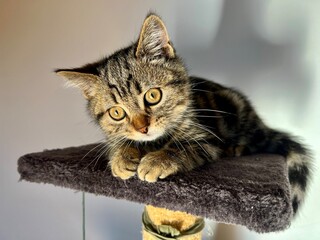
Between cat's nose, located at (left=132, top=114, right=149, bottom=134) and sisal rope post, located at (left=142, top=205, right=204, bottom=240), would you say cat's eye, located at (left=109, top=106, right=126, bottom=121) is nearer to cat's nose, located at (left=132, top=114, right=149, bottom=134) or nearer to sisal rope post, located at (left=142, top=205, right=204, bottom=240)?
cat's nose, located at (left=132, top=114, right=149, bottom=134)

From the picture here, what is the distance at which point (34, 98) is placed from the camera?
5.46 ft

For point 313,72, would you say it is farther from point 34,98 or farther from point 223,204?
point 34,98

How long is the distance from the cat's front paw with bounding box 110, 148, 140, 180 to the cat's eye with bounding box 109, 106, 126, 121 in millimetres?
109

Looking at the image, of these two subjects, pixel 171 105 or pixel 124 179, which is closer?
pixel 124 179

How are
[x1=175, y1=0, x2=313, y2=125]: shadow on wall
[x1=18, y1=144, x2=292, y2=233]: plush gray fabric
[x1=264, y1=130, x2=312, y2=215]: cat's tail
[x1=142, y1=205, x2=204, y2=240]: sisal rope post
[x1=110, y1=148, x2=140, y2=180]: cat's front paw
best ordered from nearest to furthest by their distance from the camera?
[x1=18, y1=144, x2=292, y2=233]: plush gray fabric < [x1=110, y1=148, x2=140, y2=180]: cat's front paw < [x1=142, y1=205, x2=204, y2=240]: sisal rope post < [x1=264, y1=130, x2=312, y2=215]: cat's tail < [x1=175, y1=0, x2=313, y2=125]: shadow on wall

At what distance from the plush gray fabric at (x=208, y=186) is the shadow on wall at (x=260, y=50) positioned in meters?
0.44

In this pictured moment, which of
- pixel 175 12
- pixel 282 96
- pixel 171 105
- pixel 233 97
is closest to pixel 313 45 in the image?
pixel 282 96

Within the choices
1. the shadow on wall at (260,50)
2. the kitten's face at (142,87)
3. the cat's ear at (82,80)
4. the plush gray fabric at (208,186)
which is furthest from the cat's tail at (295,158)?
the cat's ear at (82,80)

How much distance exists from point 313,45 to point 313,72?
0.10 metres

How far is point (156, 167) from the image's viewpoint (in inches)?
31.3

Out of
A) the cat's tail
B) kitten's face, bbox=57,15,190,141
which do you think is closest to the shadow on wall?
the cat's tail

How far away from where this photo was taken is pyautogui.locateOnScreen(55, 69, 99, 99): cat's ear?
3.26 ft

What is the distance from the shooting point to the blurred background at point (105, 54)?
1363 mm

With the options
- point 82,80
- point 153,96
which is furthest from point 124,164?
point 82,80
